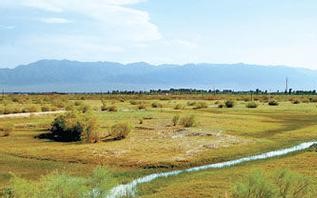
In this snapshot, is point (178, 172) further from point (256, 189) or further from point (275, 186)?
point (256, 189)

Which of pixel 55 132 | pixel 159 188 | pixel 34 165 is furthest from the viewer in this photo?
pixel 55 132

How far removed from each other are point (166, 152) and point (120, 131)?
8.74 m

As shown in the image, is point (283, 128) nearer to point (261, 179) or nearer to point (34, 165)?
point (34, 165)

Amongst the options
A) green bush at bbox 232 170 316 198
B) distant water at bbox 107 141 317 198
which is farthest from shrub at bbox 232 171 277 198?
distant water at bbox 107 141 317 198

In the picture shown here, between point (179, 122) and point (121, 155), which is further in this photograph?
point (179, 122)

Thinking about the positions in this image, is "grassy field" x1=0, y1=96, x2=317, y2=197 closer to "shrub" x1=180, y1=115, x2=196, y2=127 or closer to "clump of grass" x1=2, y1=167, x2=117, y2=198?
"shrub" x1=180, y1=115, x2=196, y2=127

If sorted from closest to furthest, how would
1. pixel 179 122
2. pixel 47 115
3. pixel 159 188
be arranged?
1. pixel 159 188
2. pixel 179 122
3. pixel 47 115

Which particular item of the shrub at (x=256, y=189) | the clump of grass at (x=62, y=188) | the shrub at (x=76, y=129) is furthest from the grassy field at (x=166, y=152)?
the clump of grass at (x=62, y=188)

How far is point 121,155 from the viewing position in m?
41.7

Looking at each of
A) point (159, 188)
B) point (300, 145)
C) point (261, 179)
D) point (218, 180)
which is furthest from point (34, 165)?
point (300, 145)

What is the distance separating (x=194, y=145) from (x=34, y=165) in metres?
14.8

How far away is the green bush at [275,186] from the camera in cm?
2102

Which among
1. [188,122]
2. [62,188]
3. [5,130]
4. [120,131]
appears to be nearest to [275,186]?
[62,188]

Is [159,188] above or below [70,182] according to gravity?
below
